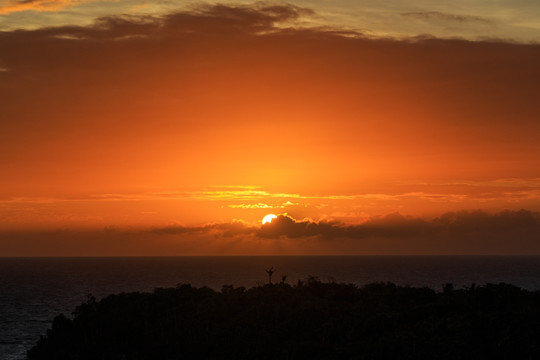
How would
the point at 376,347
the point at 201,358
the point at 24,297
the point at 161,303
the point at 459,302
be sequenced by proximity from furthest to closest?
the point at 24,297, the point at 161,303, the point at 459,302, the point at 201,358, the point at 376,347

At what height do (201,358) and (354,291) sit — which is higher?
(354,291)

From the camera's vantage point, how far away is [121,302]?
77.2 metres

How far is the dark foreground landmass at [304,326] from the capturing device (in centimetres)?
5638

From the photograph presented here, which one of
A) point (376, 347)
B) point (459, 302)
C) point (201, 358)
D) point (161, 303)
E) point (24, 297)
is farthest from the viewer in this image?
point (24, 297)

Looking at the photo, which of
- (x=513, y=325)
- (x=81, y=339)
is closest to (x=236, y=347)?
(x=81, y=339)

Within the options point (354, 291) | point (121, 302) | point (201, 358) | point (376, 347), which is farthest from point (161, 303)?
point (376, 347)

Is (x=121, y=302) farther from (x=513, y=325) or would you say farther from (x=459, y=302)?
(x=513, y=325)

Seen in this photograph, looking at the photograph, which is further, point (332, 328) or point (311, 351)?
point (332, 328)

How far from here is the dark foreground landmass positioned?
56.4m

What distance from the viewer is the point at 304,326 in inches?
2562

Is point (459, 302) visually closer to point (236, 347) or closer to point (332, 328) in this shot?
point (332, 328)

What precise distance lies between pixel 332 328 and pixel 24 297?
4506 inches

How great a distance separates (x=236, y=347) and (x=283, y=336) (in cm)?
441

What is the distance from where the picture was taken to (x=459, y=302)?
6694cm
